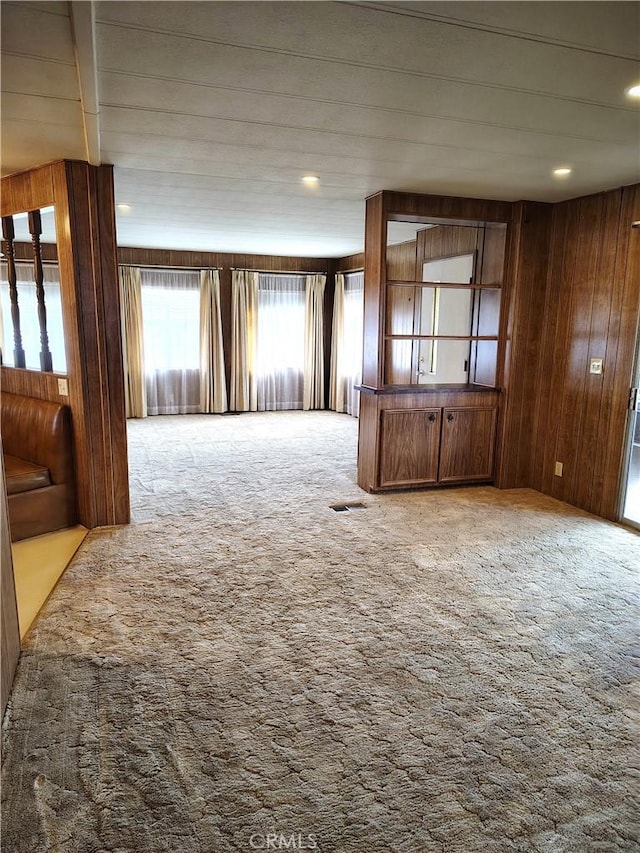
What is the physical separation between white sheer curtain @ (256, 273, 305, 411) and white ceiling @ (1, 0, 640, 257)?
14.9ft

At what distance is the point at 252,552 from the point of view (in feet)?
11.7

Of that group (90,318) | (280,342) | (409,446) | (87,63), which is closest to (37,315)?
(90,318)

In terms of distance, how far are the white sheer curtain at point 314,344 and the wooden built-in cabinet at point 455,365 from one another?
324 cm

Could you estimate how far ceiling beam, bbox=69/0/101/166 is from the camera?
181 cm

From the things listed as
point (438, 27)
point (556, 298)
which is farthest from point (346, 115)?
point (556, 298)

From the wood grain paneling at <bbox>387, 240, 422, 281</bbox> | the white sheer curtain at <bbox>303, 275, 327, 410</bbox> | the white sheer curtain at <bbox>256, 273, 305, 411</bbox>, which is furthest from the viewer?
the white sheer curtain at <bbox>303, 275, 327, 410</bbox>

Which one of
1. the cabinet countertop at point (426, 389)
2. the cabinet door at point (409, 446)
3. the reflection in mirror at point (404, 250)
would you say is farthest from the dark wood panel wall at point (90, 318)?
the reflection in mirror at point (404, 250)

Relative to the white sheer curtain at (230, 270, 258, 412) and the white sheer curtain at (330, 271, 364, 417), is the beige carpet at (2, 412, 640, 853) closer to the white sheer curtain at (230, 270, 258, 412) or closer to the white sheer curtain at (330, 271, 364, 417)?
the white sheer curtain at (330, 271, 364, 417)

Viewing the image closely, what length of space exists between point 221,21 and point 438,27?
75cm

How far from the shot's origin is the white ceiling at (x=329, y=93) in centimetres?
188

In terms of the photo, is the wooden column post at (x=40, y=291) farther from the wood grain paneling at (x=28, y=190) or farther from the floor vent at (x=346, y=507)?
the floor vent at (x=346, y=507)

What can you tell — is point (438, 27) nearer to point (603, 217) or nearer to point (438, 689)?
point (438, 689)

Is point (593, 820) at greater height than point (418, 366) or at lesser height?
lesser

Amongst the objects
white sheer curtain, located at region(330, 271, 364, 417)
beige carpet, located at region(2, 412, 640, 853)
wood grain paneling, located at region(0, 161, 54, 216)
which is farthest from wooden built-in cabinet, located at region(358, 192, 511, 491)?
white sheer curtain, located at region(330, 271, 364, 417)
